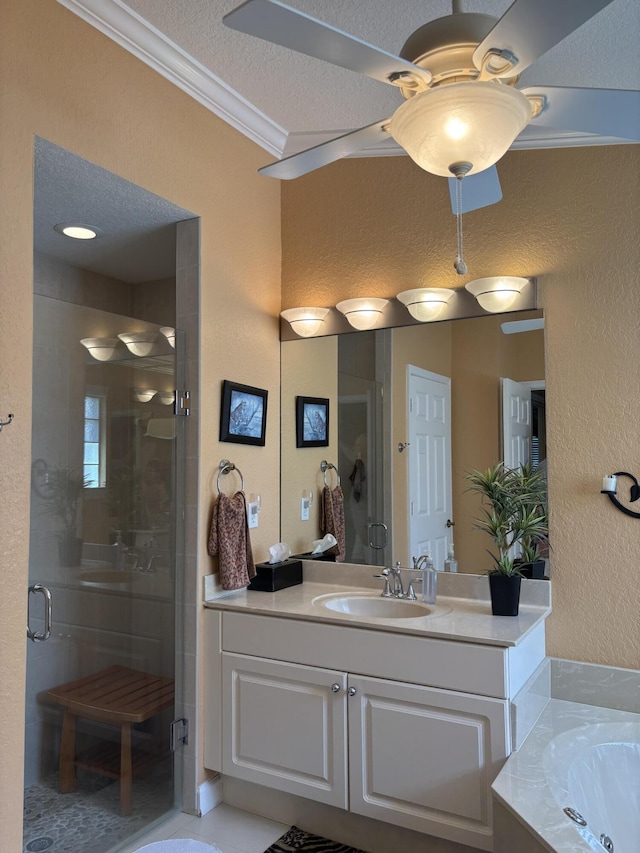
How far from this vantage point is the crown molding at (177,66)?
2.13 metres

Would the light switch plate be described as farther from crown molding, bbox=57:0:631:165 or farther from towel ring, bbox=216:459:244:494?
crown molding, bbox=57:0:631:165

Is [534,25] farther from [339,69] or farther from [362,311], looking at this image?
[362,311]

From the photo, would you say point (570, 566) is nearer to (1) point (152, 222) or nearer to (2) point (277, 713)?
(2) point (277, 713)

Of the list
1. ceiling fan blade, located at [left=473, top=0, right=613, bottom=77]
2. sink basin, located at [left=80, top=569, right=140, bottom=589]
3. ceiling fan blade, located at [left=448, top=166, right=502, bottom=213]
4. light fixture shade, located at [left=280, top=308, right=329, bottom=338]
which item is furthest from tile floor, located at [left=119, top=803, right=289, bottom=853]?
ceiling fan blade, located at [left=473, top=0, right=613, bottom=77]

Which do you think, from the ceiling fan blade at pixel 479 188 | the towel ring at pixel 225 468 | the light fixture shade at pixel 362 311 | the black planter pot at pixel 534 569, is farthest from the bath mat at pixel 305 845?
the ceiling fan blade at pixel 479 188

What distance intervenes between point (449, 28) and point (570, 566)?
196 cm

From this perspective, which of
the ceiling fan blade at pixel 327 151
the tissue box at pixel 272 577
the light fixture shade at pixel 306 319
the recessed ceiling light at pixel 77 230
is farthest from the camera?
the light fixture shade at pixel 306 319

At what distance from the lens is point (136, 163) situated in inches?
93.5

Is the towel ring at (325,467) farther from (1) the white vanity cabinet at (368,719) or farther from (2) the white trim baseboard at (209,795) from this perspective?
(2) the white trim baseboard at (209,795)

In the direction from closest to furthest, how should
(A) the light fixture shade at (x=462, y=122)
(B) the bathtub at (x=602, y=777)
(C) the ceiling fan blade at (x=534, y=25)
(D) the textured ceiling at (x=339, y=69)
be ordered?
(C) the ceiling fan blade at (x=534, y=25) < (A) the light fixture shade at (x=462, y=122) < (B) the bathtub at (x=602, y=777) < (D) the textured ceiling at (x=339, y=69)

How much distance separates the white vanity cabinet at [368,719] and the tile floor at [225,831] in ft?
0.63

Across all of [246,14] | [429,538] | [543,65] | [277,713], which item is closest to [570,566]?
[429,538]

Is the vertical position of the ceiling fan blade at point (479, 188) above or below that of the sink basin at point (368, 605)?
above

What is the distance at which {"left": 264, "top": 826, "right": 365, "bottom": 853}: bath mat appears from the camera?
2.38 meters
